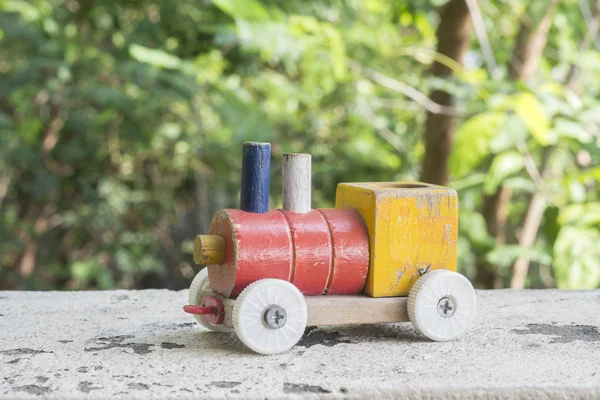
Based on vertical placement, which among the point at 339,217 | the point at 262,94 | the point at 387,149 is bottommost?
the point at 339,217

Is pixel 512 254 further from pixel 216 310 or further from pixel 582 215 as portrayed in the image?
pixel 216 310

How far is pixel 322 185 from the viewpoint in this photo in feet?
10.3

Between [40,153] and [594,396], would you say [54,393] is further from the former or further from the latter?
[40,153]

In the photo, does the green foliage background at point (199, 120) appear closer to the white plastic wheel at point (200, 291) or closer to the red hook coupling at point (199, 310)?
the white plastic wheel at point (200, 291)

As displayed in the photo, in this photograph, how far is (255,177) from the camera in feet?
3.23

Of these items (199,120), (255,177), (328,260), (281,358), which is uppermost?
(199,120)

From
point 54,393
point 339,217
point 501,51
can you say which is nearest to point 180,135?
point 501,51

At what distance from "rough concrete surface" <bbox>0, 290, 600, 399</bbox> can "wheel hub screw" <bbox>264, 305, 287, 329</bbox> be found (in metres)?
0.04

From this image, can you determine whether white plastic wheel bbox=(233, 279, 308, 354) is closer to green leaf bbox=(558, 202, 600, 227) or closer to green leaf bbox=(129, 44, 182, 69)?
green leaf bbox=(558, 202, 600, 227)

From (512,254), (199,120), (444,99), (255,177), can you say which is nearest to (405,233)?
(255,177)

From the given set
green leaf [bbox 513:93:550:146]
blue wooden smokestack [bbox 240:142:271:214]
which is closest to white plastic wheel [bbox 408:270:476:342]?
blue wooden smokestack [bbox 240:142:271:214]

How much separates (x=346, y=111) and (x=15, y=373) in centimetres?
246

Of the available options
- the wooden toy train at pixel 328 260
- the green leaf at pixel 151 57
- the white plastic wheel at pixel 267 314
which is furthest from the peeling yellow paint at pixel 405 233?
the green leaf at pixel 151 57

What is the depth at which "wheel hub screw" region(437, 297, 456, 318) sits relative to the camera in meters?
1.00
